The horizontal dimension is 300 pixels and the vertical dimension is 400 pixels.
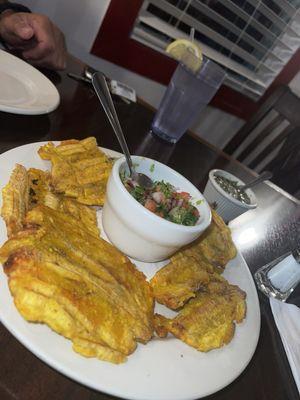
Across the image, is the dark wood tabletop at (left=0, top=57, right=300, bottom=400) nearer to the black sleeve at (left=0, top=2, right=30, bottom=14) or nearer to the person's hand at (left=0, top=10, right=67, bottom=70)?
the person's hand at (left=0, top=10, right=67, bottom=70)

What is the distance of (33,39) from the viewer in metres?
2.00

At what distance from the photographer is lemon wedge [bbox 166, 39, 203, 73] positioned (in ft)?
6.16

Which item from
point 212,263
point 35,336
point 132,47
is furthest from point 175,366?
point 132,47

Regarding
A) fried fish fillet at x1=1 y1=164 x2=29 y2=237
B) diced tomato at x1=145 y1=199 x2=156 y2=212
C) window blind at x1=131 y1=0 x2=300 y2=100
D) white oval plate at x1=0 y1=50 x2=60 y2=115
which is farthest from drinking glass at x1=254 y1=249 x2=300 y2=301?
window blind at x1=131 y1=0 x2=300 y2=100

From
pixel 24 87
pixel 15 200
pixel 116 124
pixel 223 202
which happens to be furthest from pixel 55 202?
pixel 24 87

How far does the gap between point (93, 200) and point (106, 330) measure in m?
0.46

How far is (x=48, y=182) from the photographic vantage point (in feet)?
3.57

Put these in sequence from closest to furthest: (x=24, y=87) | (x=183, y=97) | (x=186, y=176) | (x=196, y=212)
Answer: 1. (x=196, y=212)
2. (x=24, y=87)
3. (x=186, y=176)
4. (x=183, y=97)

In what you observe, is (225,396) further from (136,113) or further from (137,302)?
(136,113)

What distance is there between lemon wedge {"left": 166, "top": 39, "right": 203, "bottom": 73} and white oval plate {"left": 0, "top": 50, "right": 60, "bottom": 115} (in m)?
0.70

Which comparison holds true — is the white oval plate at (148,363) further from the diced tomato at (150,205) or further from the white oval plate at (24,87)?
the white oval plate at (24,87)

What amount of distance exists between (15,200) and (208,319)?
0.60 meters

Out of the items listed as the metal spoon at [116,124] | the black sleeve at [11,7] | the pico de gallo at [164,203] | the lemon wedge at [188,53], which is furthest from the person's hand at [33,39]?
the pico de gallo at [164,203]

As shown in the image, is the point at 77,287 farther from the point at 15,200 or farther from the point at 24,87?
the point at 24,87
